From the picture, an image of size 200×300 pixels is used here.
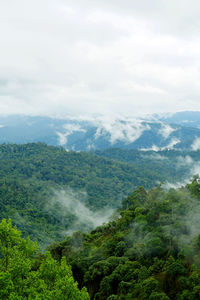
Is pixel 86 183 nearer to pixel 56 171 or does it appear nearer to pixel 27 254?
pixel 56 171

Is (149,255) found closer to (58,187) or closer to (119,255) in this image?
(119,255)

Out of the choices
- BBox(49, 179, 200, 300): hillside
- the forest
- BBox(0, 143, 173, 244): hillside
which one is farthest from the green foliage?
BBox(0, 143, 173, 244): hillside

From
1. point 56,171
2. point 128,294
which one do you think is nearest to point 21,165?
point 56,171

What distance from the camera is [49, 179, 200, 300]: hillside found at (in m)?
25.0

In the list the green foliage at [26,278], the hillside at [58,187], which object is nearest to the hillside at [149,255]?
the green foliage at [26,278]

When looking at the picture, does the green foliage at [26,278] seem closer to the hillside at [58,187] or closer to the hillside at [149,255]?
the hillside at [149,255]

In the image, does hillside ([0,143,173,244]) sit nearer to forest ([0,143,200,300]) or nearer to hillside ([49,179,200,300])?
forest ([0,143,200,300])

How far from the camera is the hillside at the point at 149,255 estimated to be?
2498 centimetres

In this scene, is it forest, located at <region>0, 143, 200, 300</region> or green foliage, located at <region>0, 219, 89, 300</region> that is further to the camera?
forest, located at <region>0, 143, 200, 300</region>

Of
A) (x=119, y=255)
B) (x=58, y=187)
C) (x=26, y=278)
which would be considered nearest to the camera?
(x=26, y=278)

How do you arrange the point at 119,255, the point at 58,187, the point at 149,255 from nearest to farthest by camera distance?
the point at 149,255 → the point at 119,255 → the point at 58,187

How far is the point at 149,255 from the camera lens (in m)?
31.4

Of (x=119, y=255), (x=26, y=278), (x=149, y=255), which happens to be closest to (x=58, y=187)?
(x=119, y=255)

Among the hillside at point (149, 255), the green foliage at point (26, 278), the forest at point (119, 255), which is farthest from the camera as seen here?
the hillside at point (149, 255)
